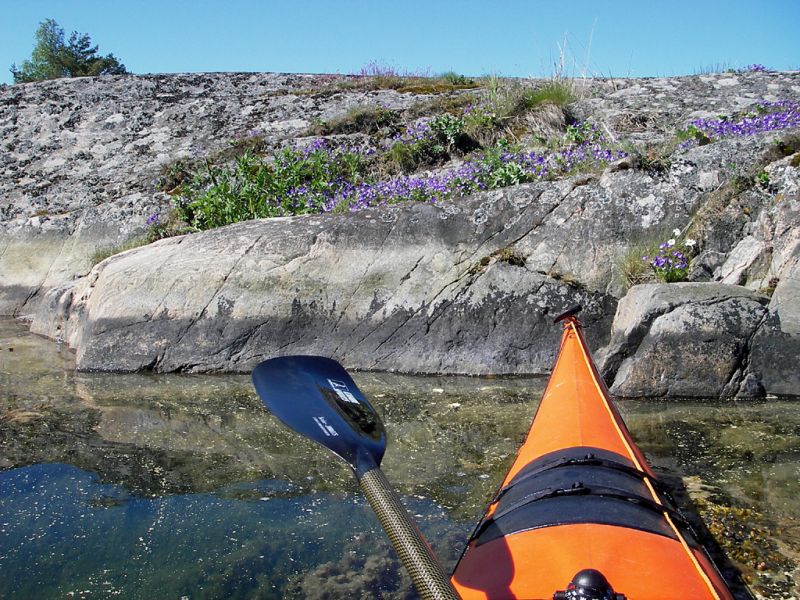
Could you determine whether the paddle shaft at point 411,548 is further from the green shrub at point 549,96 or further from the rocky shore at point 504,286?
the green shrub at point 549,96

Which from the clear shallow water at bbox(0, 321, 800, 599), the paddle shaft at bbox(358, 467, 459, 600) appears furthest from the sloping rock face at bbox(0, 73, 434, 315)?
the paddle shaft at bbox(358, 467, 459, 600)

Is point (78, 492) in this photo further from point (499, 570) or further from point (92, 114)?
point (92, 114)

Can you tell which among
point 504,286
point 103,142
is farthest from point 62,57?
point 504,286

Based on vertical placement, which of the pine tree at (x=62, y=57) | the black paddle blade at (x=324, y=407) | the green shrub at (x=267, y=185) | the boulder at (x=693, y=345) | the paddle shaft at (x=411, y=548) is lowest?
the paddle shaft at (x=411, y=548)

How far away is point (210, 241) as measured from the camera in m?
5.99

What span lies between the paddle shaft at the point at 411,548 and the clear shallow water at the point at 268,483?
98 centimetres

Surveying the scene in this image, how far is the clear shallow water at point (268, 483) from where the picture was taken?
2.70m

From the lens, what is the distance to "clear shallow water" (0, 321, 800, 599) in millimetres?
2699

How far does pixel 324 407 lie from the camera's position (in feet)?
7.36

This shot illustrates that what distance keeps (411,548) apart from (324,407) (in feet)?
2.53

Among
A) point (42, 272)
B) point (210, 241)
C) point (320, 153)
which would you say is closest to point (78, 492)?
point (210, 241)

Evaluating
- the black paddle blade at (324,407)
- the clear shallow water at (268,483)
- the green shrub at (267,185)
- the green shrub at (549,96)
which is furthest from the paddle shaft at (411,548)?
the green shrub at (549,96)

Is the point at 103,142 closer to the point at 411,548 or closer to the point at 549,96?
the point at 549,96

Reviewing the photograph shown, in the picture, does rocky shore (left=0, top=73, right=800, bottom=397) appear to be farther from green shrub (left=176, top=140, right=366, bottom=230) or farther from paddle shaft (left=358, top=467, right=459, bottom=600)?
paddle shaft (left=358, top=467, right=459, bottom=600)
